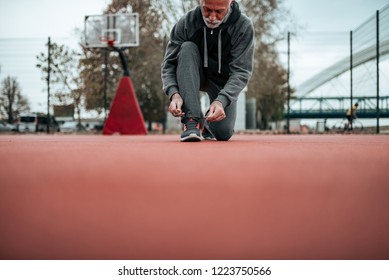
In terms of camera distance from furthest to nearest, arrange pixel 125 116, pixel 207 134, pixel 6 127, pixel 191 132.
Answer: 1. pixel 6 127
2. pixel 125 116
3. pixel 207 134
4. pixel 191 132

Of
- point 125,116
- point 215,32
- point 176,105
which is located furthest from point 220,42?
point 125,116

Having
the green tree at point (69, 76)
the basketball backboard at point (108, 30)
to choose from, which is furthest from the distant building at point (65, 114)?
the basketball backboard at point (108, 30)

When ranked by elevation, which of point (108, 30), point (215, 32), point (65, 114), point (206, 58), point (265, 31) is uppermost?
point (265, 31)

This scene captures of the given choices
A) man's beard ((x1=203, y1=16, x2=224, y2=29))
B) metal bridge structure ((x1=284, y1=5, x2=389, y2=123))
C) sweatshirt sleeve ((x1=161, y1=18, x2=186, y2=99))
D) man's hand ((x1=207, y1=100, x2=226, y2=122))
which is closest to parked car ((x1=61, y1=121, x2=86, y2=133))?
metal bridge structure ((x1=284, y1=5, x2=389, y2=123))

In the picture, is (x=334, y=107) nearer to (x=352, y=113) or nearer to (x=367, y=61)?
(x=352, y=113)

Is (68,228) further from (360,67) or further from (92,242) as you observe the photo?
(360,67)

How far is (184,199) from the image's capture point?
1.60 ft

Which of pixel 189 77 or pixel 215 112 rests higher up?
pixel 189 77

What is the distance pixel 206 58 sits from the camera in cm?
193

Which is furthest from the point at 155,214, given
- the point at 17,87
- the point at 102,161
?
the point at 17,87

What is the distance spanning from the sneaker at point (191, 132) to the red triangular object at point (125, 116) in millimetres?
3443

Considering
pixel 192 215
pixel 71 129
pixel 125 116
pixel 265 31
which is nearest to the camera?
pixel 192 215

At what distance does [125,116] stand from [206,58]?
3357 millimetres

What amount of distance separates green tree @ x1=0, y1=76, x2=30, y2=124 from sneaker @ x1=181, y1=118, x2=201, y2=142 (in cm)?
755
